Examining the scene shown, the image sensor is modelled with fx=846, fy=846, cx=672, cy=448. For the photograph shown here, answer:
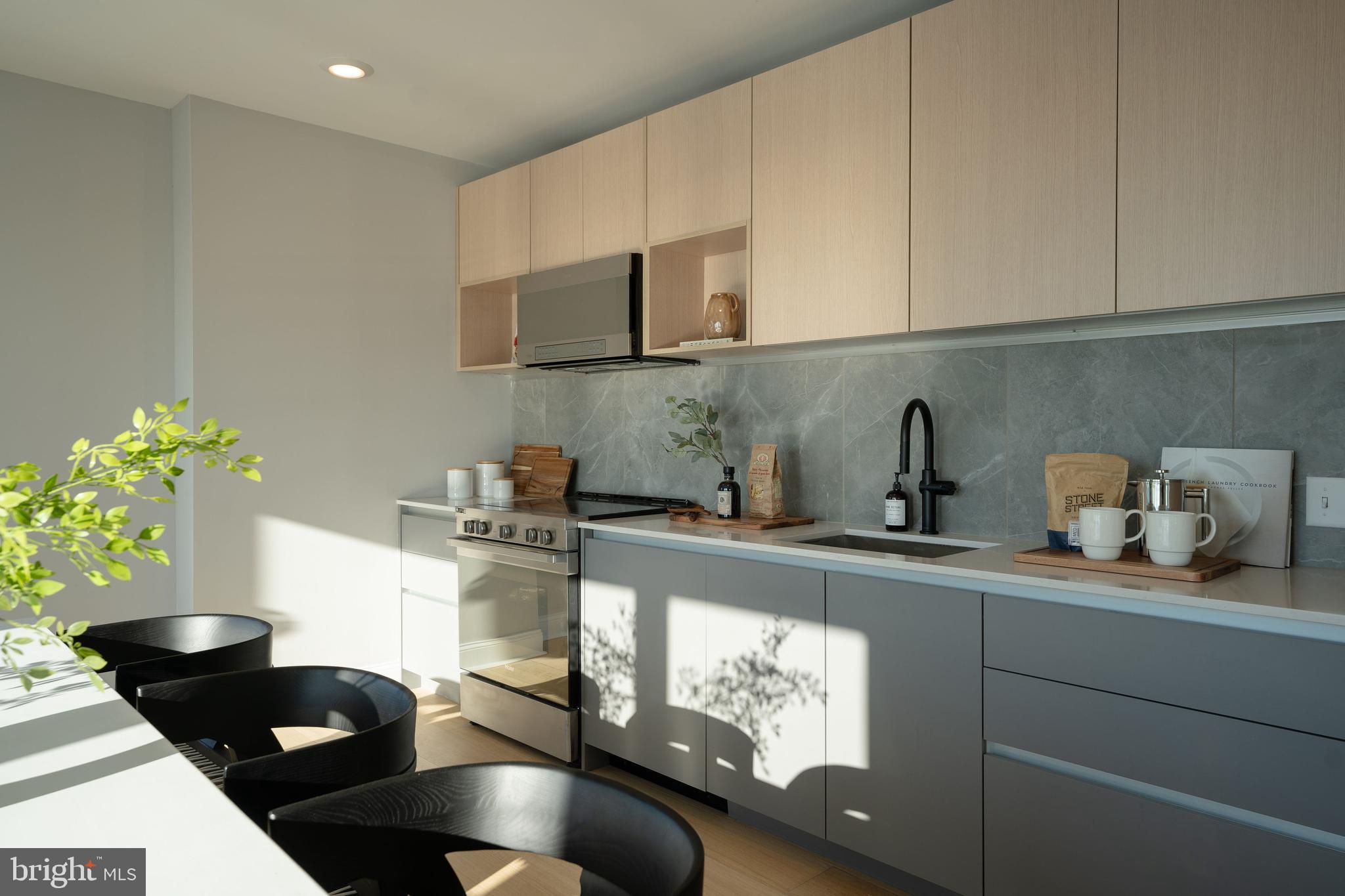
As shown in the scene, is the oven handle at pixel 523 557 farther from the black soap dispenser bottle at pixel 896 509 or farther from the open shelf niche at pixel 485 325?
the black soap dispenser bottle at pixel 896 509

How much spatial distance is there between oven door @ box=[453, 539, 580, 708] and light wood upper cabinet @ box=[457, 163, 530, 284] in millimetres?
1284

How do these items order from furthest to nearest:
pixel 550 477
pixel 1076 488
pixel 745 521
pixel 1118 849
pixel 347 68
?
pixel 550 477 < pixel 347 68 < pixel 745 521 < pixel 1076 488 < pixel 1118 849

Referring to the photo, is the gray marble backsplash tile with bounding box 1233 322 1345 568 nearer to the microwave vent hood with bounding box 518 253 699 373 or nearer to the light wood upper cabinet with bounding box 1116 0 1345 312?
the light wood upper cabinet with bounding box 1116 0 1345 312

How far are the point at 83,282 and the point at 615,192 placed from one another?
2.09 metres

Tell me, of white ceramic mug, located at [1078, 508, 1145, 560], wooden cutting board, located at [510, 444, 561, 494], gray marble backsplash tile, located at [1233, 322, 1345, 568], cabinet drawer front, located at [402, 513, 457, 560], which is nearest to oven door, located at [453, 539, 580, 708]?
cabinet drawer front, located at [402, 513, 457, 560]

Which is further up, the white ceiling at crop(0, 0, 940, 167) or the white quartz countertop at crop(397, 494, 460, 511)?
the white ceiling at crop(0, 0, 940, 167)

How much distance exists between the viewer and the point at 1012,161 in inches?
85.0

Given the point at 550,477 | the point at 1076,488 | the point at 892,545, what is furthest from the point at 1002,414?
the point at 550,477

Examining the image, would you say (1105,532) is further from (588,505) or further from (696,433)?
(588,505)

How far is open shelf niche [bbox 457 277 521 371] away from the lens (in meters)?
4.11

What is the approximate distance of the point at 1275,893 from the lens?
61.2 inches

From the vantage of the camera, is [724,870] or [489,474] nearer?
[724,870]

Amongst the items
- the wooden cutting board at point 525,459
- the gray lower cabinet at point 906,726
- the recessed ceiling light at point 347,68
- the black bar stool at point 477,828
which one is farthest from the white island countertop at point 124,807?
the wooden cutting board at point 525,459

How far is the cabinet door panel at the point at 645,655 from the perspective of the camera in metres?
2.64
